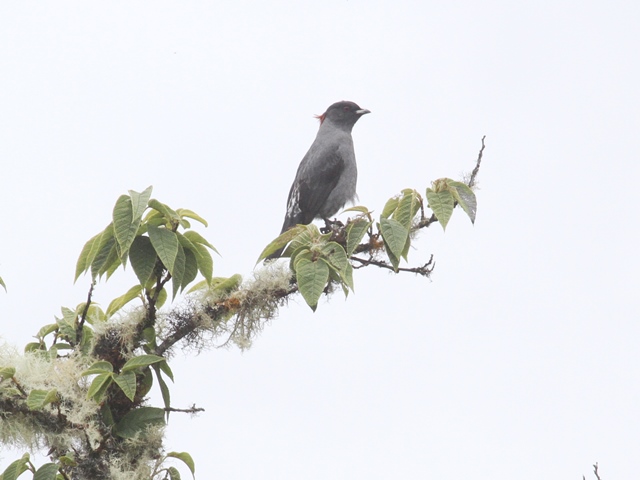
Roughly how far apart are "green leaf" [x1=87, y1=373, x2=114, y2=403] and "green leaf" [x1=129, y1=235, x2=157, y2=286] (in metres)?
0.34

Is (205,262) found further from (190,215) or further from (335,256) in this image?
(335,256)

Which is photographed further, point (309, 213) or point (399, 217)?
point (309, 213)

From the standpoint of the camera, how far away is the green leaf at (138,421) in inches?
107

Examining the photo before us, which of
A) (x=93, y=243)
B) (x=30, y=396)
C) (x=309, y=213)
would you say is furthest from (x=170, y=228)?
(x=309, y=213)

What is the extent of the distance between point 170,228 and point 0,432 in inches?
33.3

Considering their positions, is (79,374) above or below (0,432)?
above

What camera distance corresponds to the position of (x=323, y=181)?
6715mm

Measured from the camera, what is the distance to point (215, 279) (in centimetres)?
302

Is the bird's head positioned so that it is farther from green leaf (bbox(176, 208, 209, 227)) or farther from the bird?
green leaf (bbox(176, 208, 209, 227))

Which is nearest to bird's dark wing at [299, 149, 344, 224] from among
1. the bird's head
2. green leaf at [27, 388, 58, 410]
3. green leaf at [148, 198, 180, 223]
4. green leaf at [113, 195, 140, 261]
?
the bird's head

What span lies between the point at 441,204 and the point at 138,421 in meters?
1.28

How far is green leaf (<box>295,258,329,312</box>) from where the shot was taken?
2.60m

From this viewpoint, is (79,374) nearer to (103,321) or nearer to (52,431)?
(52,431)

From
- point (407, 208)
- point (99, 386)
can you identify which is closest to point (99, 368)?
point (99, 386)
